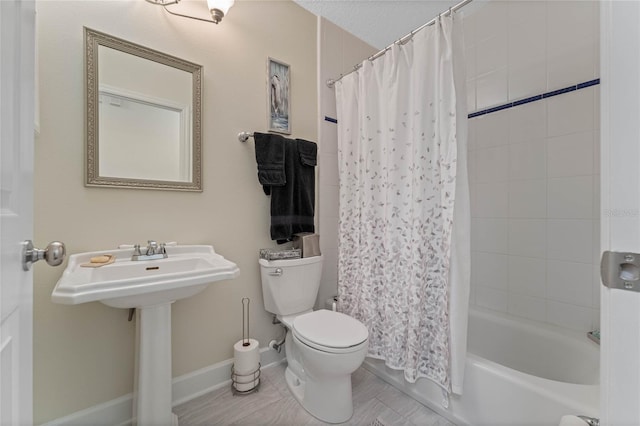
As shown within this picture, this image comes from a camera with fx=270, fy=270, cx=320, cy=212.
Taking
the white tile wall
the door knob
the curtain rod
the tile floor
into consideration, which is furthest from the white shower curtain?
the door knob

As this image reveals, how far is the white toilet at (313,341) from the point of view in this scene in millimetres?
1252

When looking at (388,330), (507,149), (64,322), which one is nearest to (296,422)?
(388,330)

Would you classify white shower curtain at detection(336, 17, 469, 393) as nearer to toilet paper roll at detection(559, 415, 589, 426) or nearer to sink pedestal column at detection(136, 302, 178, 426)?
toilet paper roll at detection(559, 415, 589, 426)

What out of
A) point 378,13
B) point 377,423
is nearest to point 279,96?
point 378,13

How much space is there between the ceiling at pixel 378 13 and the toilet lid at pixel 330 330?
2005 mm

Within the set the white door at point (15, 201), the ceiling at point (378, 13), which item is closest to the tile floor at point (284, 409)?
the white door at point (15, 201)

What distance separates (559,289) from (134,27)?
269 cm

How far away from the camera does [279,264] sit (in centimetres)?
164

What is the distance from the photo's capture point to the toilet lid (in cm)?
126

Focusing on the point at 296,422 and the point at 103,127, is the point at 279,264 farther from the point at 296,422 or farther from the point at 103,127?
the point at 103,127

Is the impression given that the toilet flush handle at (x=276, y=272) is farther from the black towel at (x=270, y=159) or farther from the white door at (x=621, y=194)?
the white door at (x=621, y=194)

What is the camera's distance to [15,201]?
51 centimetres

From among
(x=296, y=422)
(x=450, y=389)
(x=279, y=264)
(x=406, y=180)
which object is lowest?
(x=296, y=422)

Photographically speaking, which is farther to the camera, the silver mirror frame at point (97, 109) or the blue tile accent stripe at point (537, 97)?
the blue tile accent stripe at point (537, 97)
